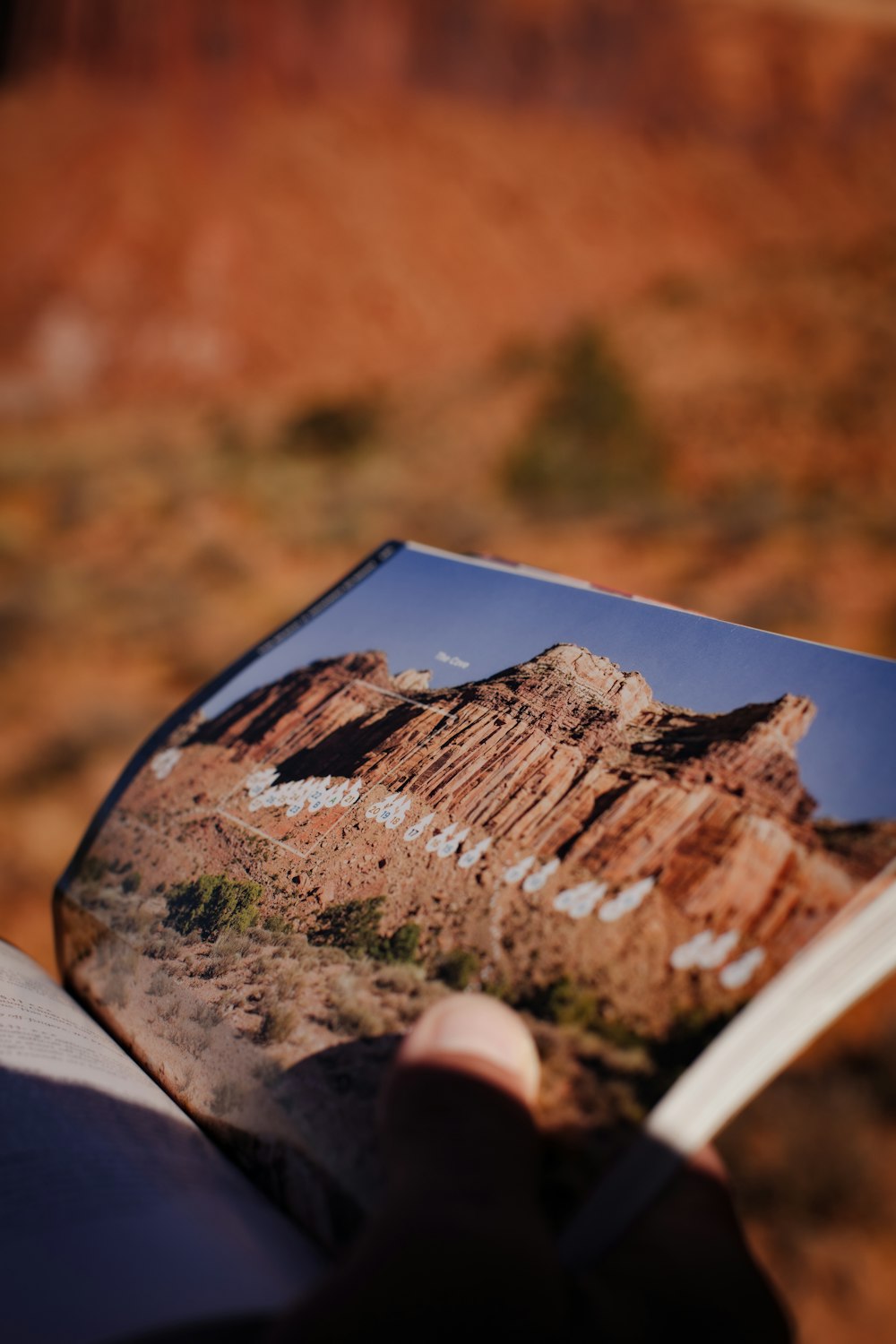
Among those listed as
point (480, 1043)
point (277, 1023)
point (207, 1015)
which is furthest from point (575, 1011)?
point (207, 1015)

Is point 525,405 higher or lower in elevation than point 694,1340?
higher

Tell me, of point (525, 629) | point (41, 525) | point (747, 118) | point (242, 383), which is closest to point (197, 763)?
point (525, 629)

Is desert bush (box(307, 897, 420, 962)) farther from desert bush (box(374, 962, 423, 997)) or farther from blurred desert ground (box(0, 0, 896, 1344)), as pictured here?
blurred desert ground (box(0, 0, 896, 1344))

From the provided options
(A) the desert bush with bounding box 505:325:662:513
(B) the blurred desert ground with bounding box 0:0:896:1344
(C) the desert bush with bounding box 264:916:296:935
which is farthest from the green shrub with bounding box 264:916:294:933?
(A) the desert bush with bounding box 505:325:662:513

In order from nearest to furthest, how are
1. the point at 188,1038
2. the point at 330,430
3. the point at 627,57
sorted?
1. the point at 188,1038
2. the point at 330,430
3. the point at 627,57

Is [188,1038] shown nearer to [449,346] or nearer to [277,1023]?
[277,1023]

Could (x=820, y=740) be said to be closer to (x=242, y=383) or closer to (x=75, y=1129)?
(x=75, y=1129)

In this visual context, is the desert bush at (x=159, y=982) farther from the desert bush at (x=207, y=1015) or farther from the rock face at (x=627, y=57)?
the rock face at (x=627, y=57)
